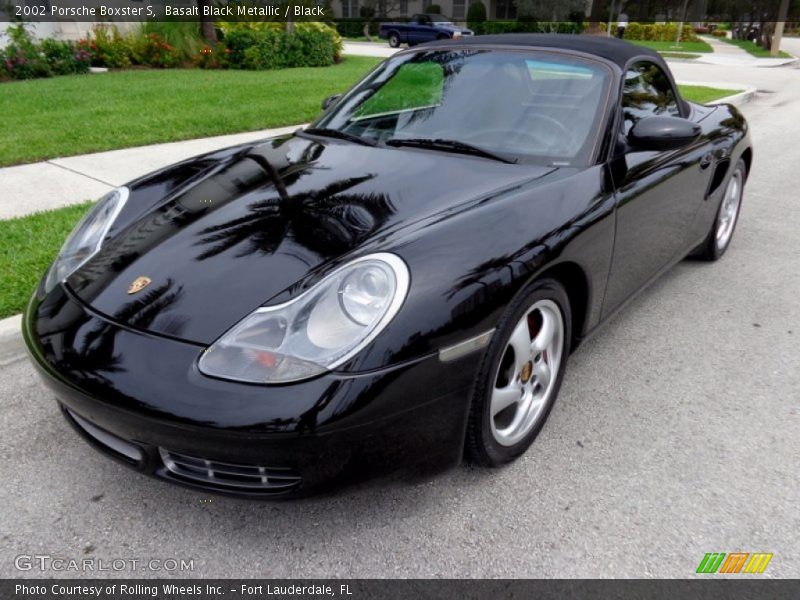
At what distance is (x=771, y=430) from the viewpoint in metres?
2.69

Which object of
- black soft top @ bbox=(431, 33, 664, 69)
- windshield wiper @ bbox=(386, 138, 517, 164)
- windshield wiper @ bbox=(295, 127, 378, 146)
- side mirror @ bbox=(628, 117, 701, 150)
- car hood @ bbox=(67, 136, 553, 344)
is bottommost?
car hood @ bbox=(67, 136, 553, 344)

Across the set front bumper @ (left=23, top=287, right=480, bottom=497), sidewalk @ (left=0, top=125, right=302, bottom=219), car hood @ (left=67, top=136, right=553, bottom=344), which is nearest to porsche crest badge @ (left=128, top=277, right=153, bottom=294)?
car hood @ (left=67, top=136, right=553, bottom=344)

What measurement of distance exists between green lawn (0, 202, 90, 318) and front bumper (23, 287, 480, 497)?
1567 millimetres

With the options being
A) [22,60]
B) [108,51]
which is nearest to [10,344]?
[22,60]

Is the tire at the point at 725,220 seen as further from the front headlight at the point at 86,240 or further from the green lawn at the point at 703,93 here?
the green lawn at the point at 703,93

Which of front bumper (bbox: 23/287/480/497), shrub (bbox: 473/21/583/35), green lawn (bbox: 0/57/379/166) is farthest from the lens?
shrub (bbox: 473/21/583/35)

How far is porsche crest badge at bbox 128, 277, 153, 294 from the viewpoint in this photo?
2.11 m

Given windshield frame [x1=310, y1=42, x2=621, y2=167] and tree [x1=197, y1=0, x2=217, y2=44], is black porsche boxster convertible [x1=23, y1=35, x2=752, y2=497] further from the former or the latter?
tree [x1=197, y1=0, x2=217, y2=44]

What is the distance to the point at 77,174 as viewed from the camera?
5836 millimetres

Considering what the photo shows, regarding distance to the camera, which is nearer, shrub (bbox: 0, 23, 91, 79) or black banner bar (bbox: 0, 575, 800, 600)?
black banner bar (bbox: 0, 575, 800, 600)

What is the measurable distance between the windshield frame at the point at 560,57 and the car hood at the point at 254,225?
0.13 m

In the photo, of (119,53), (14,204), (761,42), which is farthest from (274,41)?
(761,42)

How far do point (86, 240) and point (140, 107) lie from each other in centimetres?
691

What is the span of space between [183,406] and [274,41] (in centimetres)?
1378
